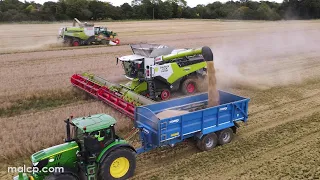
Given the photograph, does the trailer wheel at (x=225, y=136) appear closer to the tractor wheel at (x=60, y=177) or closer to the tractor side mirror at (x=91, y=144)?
the tractor side mirror at (x=91, y=144)

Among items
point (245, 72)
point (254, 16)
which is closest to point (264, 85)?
point (245, 72)

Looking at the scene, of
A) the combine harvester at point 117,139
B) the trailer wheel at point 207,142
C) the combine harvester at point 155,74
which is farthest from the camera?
the combine harvester at point 155,74

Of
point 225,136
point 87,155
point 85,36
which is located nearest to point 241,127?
point 225,136

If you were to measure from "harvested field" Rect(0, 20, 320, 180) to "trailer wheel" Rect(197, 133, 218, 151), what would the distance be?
0.62ft

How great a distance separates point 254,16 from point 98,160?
3719 cm

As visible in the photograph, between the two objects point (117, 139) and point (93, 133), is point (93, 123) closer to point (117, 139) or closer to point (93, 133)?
point (93, 133)

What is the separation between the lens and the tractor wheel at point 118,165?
6607 mm

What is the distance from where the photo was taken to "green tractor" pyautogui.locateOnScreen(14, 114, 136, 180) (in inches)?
244

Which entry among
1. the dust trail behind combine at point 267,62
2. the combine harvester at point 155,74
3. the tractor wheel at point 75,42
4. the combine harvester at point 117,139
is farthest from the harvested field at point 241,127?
the tractor wheel at point 75,42

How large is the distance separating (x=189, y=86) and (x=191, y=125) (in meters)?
5.41

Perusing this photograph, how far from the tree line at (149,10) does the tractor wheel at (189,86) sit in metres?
27.1

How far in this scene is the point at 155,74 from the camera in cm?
1219

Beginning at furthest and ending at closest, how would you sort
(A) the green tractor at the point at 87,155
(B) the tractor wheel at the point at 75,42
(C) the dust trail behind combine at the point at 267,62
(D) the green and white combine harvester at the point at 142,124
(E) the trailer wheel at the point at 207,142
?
(B) the tractor wheel at the point at 75,42, (C) the dust trail behind combine at the point at 267,62, (E) the trailer wheel at the point at 207,142, (D) the green and white combine harvester at the point at 142,124, (A) the green tractor at the point at 87,155

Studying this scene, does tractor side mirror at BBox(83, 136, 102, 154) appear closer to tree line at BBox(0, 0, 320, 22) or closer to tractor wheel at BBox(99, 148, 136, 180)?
tractor wheel at BBox(99, 148, 136, 180)
